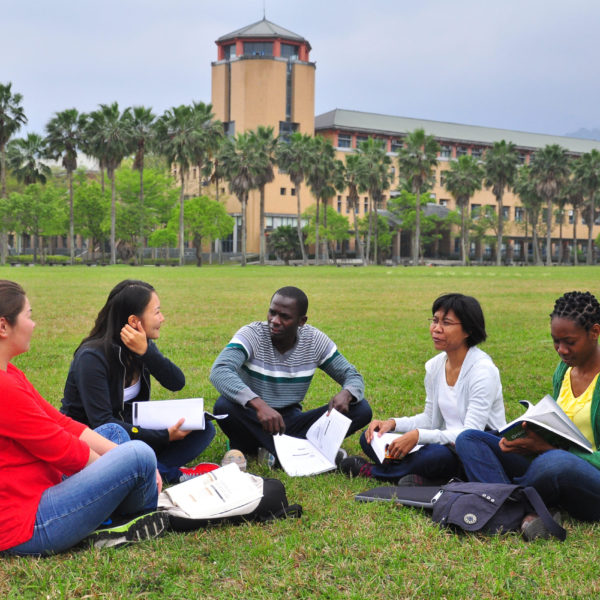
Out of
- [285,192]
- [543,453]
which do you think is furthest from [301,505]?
[285,192]

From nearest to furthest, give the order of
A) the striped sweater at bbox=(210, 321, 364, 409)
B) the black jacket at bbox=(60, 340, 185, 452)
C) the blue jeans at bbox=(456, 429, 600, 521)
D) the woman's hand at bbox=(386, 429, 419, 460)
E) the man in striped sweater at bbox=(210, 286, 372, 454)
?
the blue jeans at bbox=(456, 429, 600, 521), the black jacket at bbox=(60, 340, 185, 452), the woman's hand at bbox=(386, 429, 419, 460), the man in striped sweater at bbox=(210, 286, 372, 454), the striped sweater at bbox=(210, 321, 364, 409)

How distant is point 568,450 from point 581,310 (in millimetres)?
840

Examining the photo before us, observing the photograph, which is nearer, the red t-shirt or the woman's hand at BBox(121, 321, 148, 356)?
the red t-shirt

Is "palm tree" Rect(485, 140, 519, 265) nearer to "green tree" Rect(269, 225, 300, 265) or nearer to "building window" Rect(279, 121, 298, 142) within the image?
"green tree" Rect(269, 225, 300, 265)

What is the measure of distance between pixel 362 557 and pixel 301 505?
85cm

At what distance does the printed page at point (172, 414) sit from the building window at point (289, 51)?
96513 mm

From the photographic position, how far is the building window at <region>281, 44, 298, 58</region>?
312 ft

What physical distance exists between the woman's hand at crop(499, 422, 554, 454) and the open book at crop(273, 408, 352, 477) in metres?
1.32

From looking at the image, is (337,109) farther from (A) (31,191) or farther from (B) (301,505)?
(B) (301,505)

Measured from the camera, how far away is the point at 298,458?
5.29 metres

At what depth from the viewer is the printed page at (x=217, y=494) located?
159 inches

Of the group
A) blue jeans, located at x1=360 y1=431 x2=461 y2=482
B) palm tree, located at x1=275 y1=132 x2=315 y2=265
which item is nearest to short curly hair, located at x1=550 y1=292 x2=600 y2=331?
blue jeans, located at x1=360 y1=431 x2=461 y2=482

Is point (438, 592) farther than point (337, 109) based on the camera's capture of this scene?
No

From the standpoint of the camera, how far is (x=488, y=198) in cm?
10700
